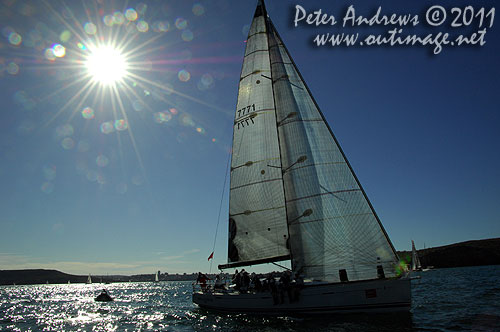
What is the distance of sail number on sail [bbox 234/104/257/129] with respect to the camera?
22.4m

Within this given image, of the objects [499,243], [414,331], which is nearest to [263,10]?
[414,331]

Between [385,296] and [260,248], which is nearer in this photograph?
[385,296]

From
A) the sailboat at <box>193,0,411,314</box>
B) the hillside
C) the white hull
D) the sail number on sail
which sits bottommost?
the hillside

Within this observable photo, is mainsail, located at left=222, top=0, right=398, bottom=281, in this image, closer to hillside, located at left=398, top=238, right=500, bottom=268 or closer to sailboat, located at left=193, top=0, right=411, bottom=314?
sailboat, located at left=193, top=0, right=411, bottom=314

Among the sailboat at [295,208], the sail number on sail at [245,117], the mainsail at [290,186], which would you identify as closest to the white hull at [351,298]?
the sailboat at [295,208]

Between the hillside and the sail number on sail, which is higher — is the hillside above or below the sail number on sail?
below

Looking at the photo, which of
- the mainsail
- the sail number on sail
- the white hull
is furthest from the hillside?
the white hull

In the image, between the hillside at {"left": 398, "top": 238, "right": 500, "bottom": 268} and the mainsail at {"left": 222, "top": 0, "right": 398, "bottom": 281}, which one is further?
the hillside at {"left": 398, "top": 238, "right": 500, "bottom": 268}

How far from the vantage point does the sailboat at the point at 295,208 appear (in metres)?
16.0

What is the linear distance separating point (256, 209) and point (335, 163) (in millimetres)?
5876

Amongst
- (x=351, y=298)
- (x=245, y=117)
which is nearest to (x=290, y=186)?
(x=245, y=117)

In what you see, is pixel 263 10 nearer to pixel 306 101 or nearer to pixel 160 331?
pixel 306 101

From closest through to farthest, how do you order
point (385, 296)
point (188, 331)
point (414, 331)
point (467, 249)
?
point (414, 331) < point (385, 296) < point (188, 331) < point (467, 249)

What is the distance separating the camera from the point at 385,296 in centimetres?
1512
